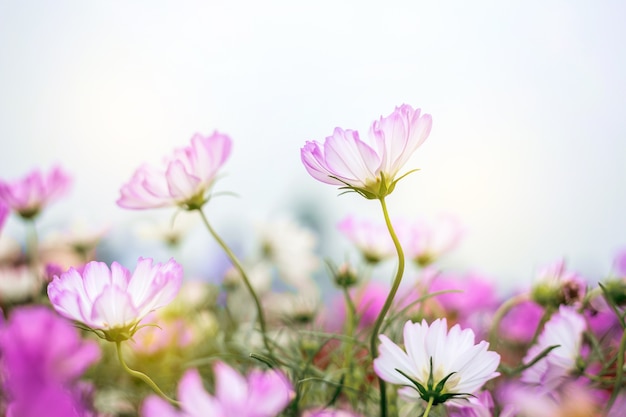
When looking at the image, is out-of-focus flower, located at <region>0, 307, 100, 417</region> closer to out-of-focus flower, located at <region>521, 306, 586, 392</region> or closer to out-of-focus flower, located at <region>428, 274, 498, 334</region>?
out-of-focus flower, located at <region>521, 306, 586, 392</region>

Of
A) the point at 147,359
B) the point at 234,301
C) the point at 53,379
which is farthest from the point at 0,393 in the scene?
the point at 234,301

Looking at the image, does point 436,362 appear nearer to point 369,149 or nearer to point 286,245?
point 369,149

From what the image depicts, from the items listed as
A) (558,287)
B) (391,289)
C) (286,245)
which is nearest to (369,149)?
(391,289)

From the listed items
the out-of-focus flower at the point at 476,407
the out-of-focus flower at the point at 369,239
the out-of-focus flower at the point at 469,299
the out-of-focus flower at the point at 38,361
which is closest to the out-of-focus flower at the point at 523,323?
the out-of-focus flower at the point at 469,299

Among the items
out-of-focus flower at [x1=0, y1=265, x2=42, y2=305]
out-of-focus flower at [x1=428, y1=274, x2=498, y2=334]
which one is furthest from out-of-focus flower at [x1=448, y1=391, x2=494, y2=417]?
out-of-focus flower at [x1=0, y1=265, x2=42, y2=305]

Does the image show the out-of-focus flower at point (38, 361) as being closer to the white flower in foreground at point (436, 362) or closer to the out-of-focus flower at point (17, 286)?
the white flower in foreground at point (436, 362)

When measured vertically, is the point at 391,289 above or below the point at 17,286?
above

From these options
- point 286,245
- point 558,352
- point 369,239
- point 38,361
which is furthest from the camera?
point 286,245
